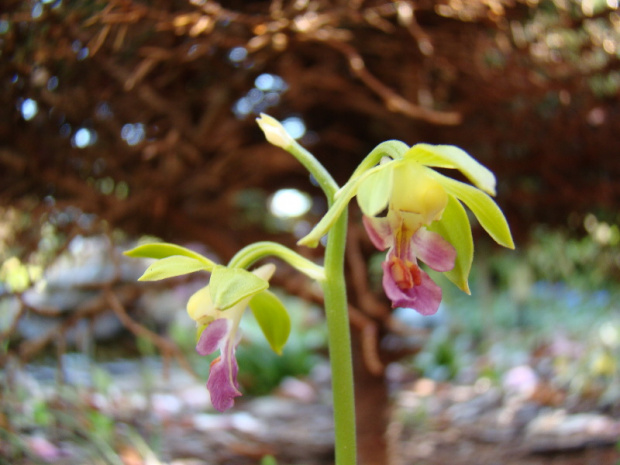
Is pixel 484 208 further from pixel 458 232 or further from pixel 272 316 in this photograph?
pixel 272 316

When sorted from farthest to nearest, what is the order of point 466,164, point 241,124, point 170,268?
1. point 241,124
2. point 170,268
3. point 466,164

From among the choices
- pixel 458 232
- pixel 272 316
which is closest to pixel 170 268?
pixel 272 316

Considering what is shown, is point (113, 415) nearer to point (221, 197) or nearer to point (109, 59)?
point (221, 197)

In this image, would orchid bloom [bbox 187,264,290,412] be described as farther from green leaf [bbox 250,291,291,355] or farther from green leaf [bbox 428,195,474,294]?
green leaf [bbox 428,195,474,294]

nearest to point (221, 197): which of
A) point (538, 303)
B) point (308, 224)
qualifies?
point (308, 224)

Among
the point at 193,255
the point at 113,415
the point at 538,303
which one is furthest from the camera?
the point at 538,303

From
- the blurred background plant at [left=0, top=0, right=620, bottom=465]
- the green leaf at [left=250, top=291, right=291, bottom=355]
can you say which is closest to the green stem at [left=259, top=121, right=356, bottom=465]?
the green leaf at [left=250, top=291, right=291, bottom=355]
